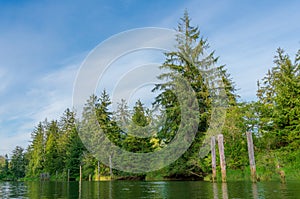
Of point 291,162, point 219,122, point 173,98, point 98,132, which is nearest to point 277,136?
point 291,162

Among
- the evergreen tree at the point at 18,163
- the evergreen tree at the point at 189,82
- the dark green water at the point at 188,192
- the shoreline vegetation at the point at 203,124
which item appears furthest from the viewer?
the evergreen tree at the point at 18,163

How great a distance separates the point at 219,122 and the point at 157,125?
31.1ft

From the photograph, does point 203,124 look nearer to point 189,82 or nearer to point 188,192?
point 189,82

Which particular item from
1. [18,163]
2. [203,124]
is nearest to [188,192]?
[203,124]

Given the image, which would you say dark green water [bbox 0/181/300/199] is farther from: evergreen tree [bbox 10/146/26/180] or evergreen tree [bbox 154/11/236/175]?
evergreen tree [bbox 10/146/26/180]

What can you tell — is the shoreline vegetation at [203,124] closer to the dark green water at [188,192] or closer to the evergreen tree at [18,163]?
the dark green water at [188,192]

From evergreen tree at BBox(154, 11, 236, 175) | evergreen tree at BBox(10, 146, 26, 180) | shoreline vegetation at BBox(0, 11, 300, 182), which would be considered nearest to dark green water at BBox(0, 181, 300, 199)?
shoreline vegetation at BBox(0, 11, 300, 182)

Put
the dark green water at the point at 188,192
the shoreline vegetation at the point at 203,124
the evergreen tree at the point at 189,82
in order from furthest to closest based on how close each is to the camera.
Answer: the evergreen tree at the point at 189,82
the shoreline vegetation at the point at 203,124
the dark green water at the point at 188,192

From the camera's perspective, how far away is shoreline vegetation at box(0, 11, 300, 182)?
2388 cm

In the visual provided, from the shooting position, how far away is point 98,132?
51.3 meters

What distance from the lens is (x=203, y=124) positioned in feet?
104

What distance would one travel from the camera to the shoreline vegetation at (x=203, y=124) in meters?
23.9

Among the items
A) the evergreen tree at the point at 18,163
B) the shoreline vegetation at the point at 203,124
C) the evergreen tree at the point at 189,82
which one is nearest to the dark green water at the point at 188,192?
the shoreline vegetation at the point at 203,124

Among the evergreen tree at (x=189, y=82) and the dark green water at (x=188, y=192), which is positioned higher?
the evergreen tree at (x=189, y=82)
